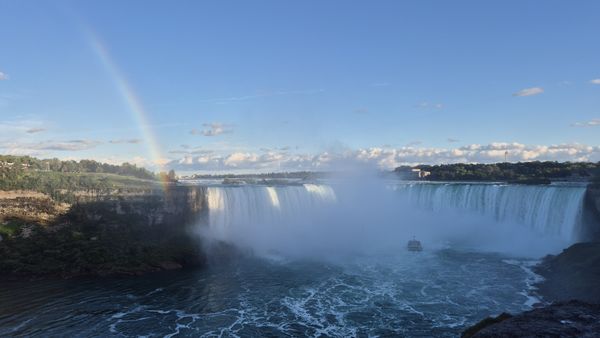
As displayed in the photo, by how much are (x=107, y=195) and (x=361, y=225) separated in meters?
26.7

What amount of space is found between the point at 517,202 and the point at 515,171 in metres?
30.5

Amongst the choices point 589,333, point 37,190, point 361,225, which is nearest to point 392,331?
point 589,333

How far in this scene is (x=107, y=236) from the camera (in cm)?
3709

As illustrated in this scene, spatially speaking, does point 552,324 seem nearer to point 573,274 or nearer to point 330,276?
point 573,274

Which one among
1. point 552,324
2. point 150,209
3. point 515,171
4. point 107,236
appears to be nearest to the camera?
point 552,324

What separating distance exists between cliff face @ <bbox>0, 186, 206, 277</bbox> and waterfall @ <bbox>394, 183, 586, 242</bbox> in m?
25.4

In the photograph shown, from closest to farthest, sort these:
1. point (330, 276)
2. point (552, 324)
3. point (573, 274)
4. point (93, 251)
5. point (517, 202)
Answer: point (552, 324), point (573, 274), point (330, 276), point (93, 251), point (517, 202)

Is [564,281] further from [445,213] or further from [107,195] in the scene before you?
[107,195]

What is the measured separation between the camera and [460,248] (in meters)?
38.0

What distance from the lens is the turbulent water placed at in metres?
20.3

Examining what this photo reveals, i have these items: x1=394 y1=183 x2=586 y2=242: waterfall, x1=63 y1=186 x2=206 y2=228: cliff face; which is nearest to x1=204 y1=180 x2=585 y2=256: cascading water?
x1=394 y1=183 x2=586 y2=242: waterfall

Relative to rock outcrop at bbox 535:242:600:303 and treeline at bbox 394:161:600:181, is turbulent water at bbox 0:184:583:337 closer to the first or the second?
rock outcrop at bbox 535:242:600:303

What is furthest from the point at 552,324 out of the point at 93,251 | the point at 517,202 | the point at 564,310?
the point at 93,251

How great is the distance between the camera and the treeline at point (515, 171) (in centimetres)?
5751
